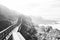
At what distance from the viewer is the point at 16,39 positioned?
1385cm

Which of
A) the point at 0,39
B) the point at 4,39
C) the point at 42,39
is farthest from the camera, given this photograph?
the point at 42,39

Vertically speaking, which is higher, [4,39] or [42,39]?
[4,39]

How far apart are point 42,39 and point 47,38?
1.93 m

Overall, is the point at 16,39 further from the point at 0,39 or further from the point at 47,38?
the point at 47,38

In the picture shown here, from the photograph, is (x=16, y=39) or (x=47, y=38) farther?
(x=47, y=38)

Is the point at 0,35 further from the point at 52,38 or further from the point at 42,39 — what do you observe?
the point at 52,38

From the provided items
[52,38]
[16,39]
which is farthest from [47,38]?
[16,39]

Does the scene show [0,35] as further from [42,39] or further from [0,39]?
[42,39]

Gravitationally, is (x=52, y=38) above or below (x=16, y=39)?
below

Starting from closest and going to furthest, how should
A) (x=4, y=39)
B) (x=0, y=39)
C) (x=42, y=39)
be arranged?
(x=0, y=39), (x=4, y=39), (x=42, y=39)

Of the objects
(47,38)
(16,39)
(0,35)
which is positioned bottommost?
(47,38)

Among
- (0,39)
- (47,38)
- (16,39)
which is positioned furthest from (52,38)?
(0,39)

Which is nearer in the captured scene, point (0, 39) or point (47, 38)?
point (0, 39)

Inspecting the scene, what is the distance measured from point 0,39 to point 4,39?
3.16ft
